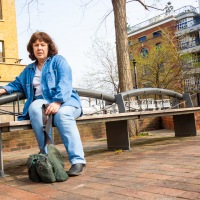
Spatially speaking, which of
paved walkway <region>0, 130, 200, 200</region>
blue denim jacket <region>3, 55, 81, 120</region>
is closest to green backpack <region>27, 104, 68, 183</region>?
paved walkway <region>0, 130, 200, 200</region>

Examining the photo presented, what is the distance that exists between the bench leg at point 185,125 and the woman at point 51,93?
12.9 ft

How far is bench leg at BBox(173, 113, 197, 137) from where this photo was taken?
652 cm

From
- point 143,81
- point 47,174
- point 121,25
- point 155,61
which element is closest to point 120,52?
point 121,25

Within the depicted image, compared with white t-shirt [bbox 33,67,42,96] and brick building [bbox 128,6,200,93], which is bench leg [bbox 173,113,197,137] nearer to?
white t-shirt [bbox 33,67,42,96]

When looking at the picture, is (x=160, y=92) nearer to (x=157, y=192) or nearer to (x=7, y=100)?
(x=7, y=100)

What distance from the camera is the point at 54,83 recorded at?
3156 millimetres

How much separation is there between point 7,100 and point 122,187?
1.84m

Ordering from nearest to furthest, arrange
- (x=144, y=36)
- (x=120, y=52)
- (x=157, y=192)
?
(x=157, y=192), (x=120, y=52), (x=144, y=36)

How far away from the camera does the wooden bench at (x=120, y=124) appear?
9.81 feet

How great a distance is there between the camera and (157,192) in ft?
6.78

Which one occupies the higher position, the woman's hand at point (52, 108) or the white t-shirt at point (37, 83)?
the white t-shirt at point (37, 83)

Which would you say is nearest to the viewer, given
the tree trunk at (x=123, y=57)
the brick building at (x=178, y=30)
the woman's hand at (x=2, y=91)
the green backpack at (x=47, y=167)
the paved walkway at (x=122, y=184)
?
the paved walkway at (x=122, y=184)

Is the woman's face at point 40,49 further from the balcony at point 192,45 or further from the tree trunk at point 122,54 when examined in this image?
the balcony at point 192,45

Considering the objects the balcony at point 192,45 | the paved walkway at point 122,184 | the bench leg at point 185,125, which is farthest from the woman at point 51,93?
the balcony at point 192,45
